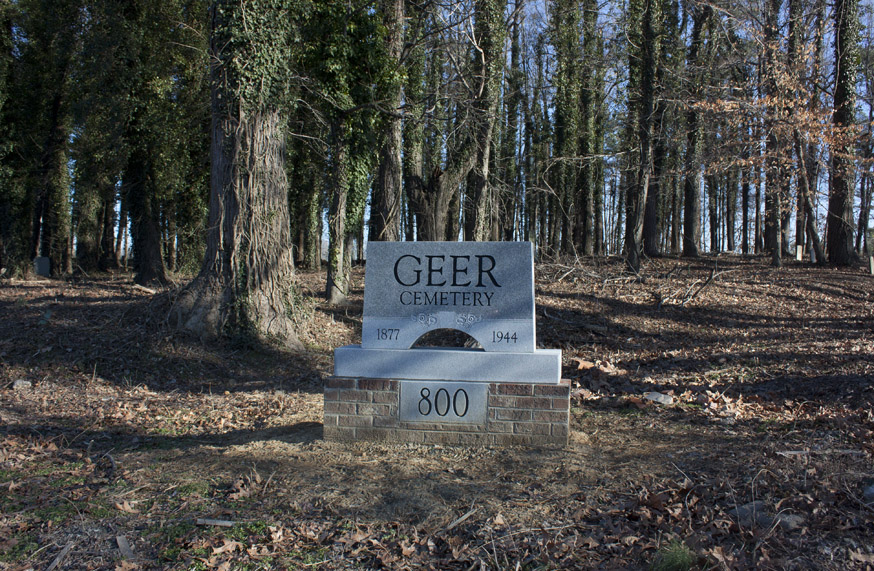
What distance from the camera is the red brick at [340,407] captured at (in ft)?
15.9

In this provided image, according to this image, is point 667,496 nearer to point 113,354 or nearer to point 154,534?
point 154,534

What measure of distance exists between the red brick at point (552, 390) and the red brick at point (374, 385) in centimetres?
115

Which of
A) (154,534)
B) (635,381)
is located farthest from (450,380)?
(635,381)

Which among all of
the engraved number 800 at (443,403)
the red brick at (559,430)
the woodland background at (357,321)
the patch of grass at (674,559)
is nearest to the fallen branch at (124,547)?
the woodland background at (357,321)

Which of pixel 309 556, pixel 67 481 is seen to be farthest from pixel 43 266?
pixel 309 556

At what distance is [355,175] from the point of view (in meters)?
12.5

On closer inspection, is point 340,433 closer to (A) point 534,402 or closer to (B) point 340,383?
(B) point 340,383

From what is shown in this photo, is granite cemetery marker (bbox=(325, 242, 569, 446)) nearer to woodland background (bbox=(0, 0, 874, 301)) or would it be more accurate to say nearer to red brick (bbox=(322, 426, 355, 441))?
red brick (bbox=(322, 426, 355, 441))

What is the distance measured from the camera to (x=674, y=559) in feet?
9.20

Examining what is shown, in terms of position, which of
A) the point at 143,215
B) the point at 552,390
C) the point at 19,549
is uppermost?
the point at 143,215

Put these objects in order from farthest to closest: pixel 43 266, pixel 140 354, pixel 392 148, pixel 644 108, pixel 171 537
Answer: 1. pixel 43 266
2. pixel 644 108
3. pixel 392 148
4. pixel 140 354
5. pixel 171 537

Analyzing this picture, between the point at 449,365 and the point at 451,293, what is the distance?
57 centimetres

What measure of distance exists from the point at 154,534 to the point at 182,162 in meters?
14.3

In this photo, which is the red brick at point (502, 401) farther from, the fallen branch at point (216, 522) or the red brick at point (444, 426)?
the fallen branch at point (216, 522)
